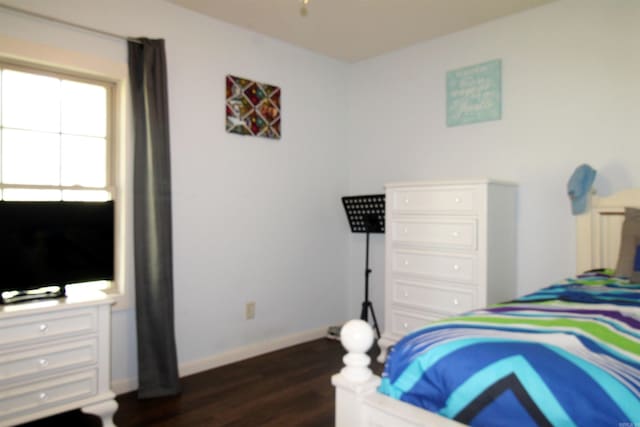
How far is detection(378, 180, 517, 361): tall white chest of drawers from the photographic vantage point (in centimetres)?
261

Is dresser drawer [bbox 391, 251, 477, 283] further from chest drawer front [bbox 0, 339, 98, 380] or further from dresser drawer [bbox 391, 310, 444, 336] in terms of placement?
chest drawer front [bbox 0, 339, 98, 380]

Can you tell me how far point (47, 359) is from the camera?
6.46ft

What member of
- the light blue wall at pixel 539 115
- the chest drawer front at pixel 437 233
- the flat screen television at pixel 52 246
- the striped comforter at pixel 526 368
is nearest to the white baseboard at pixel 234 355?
the flat screen television at pixel 52 246

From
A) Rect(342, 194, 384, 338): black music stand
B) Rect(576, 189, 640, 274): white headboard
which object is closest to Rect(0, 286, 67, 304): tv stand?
Rect(342, 194, 384, 338): black music stand

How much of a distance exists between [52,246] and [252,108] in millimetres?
1676

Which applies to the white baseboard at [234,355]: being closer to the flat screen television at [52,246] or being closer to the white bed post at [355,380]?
the flat screen television at [52,246]

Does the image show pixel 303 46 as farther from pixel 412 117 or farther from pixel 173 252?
pixel 173 252

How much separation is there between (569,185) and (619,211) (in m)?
0.30

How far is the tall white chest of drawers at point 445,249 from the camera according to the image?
261 cm

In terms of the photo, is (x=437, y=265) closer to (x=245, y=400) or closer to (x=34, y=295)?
(x=245, y=400)

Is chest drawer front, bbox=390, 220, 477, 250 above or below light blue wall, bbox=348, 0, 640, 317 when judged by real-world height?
below

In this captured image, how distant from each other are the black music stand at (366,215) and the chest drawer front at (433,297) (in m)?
0.59

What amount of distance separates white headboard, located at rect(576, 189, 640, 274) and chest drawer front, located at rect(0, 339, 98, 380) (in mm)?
2723

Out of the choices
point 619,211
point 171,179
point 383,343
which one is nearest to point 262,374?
point 383,343
